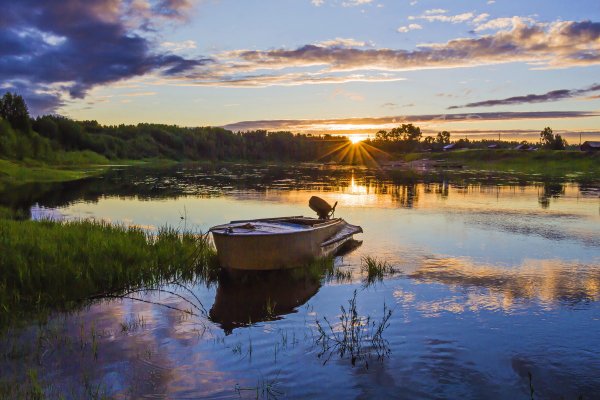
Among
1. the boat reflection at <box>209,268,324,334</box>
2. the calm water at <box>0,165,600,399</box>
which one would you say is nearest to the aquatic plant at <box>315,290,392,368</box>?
the calm water at <box>0,165,600,399</box>

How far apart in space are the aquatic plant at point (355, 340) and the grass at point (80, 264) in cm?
576

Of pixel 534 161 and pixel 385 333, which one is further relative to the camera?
pixel 534 161

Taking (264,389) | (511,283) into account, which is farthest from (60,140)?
(264,389)

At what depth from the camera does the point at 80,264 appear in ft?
45.3

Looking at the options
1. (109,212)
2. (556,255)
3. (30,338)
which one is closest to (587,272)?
(556,255)

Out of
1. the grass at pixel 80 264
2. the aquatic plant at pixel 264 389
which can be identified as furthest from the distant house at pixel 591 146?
the aquatic plant at pixel 264 389

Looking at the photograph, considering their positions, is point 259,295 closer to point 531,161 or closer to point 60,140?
point 531,161

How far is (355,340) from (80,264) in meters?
7.67

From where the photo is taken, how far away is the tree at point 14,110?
103188mm

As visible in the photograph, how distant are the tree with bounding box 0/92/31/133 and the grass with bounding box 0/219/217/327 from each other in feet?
317

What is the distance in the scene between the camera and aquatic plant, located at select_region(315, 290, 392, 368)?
10453mm

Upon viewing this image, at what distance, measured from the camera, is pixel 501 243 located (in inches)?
938

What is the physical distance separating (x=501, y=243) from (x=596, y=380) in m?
14.9

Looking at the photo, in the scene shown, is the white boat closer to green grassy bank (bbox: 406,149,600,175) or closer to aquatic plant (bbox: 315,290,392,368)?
aquatic plant (bbox: 315,290,392,368)
